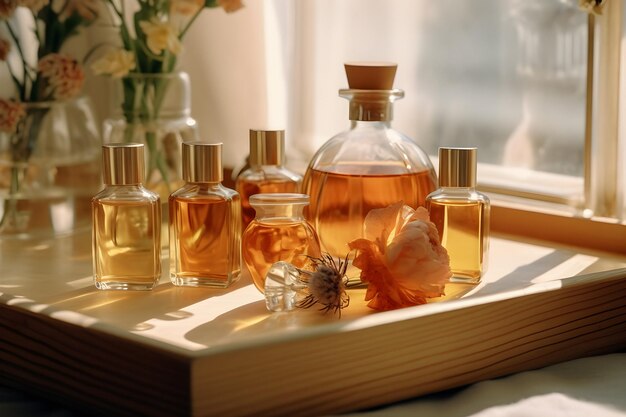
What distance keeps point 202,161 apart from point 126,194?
0.29 feet

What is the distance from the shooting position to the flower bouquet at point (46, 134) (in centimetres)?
125

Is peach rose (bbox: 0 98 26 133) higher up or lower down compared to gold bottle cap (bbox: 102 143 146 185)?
higher up

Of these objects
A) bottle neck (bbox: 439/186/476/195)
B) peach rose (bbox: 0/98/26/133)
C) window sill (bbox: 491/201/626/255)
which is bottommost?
window sill (bbox: 491/201/626/255)

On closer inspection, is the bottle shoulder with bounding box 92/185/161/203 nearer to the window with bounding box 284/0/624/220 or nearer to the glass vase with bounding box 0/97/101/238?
the glass vase with bounding box 0/97/101/238

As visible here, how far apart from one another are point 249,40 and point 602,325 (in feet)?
2.42

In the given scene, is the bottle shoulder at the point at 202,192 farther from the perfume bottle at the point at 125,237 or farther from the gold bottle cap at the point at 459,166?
the gold bottle cap at the point at 459,166

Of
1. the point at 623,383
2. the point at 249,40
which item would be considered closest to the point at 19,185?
the point at 249,40

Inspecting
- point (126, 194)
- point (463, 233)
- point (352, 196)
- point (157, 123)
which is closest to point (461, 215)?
point (463, 233)

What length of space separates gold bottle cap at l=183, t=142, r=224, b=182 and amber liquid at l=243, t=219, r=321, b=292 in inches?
2.8

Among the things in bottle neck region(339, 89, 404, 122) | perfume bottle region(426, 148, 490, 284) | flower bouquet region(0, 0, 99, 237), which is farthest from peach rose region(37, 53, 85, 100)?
perfume bottle region(426, 148, 490, 284)

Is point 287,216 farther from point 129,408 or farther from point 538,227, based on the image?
point 538,227

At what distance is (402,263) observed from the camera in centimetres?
91

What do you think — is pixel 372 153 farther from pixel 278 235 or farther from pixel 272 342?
pixel 272 342

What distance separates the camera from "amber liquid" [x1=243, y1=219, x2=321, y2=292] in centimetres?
97
